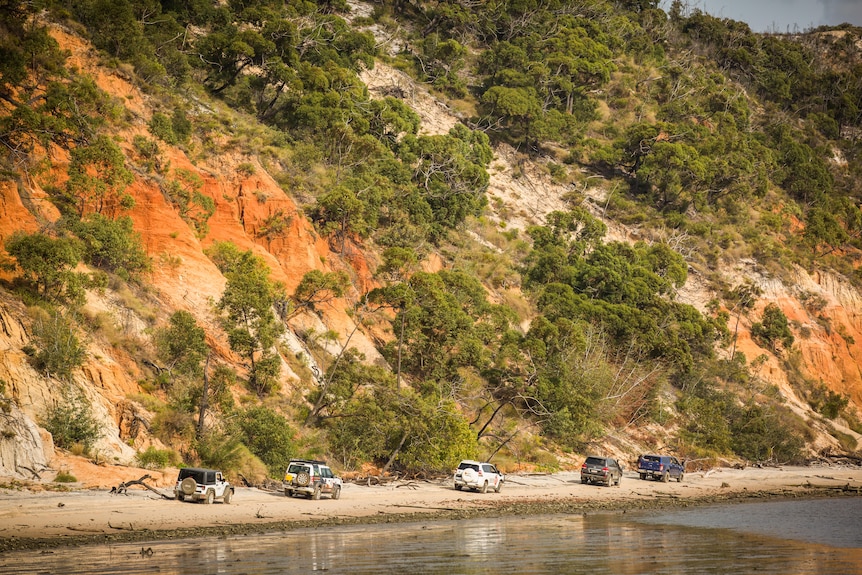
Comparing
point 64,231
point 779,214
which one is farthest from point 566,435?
point 779,214

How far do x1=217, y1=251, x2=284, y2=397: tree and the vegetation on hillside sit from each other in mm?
144

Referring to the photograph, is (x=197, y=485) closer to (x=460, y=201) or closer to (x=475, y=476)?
(x=475, y=476)

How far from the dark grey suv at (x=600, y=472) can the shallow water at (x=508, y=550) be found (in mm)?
9059

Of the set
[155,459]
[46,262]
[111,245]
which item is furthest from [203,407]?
[111,245]

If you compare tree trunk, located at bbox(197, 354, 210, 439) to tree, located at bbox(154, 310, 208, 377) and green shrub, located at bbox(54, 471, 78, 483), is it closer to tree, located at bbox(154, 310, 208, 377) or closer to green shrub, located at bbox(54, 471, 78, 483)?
tree, located at bbox(154, 310, 208, 377)

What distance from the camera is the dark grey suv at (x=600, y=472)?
45094 mm

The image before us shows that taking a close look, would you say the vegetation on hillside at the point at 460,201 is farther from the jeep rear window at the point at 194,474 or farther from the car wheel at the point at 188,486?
the car wheel at the point at 188,486

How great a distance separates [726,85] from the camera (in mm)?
120500

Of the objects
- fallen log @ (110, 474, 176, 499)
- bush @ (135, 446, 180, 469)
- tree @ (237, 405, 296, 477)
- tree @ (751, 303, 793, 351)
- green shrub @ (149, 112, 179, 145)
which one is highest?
green shrub @ (149, 112, 179, 145)

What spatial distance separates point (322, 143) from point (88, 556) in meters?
49.4

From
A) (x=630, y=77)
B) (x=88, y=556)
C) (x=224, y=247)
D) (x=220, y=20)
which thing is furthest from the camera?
(x=630, y=77)

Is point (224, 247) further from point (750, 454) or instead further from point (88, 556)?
point (750, 454)

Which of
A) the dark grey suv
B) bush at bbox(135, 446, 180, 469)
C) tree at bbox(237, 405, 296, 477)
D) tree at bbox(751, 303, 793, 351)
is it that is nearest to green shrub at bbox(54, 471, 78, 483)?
bush at bbox(135, 446, 180, 469)

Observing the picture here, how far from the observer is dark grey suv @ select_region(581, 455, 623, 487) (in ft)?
148
